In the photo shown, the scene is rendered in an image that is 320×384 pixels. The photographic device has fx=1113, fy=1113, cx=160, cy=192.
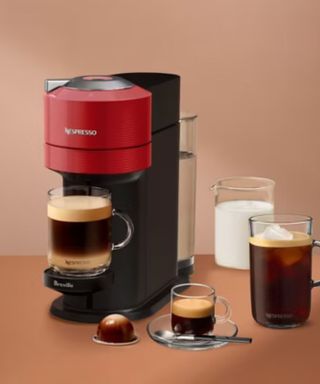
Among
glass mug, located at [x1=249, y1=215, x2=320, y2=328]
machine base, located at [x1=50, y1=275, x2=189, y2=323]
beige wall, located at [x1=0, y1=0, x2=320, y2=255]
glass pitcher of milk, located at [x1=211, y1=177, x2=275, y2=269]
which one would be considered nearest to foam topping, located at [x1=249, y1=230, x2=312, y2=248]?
glass mug, located at [x1=249, y1=215, x2=320, y2=328]

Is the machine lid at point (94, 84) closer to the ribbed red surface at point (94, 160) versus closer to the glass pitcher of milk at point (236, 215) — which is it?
the ribbed red surface at point (94, 160)

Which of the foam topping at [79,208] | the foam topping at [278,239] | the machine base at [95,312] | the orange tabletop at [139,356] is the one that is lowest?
the orange tabletop at [139,356]

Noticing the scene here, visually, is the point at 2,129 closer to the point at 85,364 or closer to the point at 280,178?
the point at 280,178

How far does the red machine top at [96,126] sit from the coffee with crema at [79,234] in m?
0.06

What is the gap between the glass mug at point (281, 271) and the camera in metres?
1.78

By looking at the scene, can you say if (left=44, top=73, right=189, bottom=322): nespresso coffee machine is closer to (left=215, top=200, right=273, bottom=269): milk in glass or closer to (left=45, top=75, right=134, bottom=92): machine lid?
(left=45, top=75, right=134, bottom=92): machine lid

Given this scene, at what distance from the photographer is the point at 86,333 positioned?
1.80m

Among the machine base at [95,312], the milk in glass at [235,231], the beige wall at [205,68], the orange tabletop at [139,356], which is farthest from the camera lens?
the beige wall at [205,68]

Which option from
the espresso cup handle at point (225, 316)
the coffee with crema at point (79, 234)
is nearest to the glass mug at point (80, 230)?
the coffee with crema at point (79, 234)

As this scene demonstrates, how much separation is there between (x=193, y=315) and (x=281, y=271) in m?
0.16

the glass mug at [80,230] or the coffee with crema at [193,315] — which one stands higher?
the glass mug at [80,230]

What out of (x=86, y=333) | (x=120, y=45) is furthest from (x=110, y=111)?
(x=120, y=45)

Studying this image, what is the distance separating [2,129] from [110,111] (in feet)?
2.96

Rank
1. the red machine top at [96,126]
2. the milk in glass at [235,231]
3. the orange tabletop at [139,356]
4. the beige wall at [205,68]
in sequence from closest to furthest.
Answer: the orange tabletop at [139,356] < the red machine top at [96,126] < the milk in glass at [235,231] < the beige wall at [205,68]
